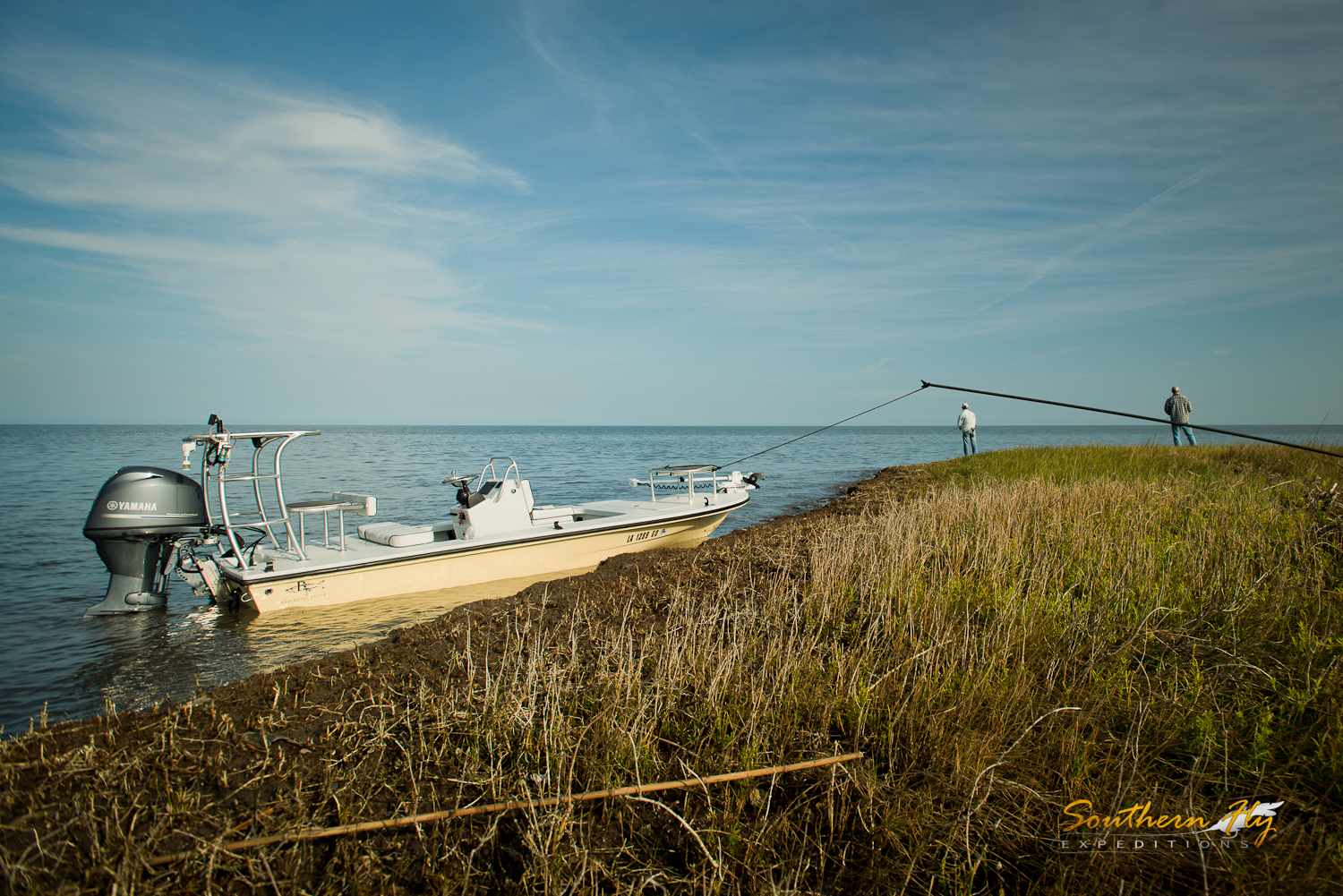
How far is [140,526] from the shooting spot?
8.32 metres

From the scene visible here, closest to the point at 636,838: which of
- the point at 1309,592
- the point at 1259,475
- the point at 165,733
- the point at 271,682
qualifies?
the point at 165,733

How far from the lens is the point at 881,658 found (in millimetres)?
3822

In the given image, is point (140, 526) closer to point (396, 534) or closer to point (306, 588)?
point (306, 588)

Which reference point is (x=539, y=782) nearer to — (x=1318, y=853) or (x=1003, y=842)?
(x=1003, y=842)

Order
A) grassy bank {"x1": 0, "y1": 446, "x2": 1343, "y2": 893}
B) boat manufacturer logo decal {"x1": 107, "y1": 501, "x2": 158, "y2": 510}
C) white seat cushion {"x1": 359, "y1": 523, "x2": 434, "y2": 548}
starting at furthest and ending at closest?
white seat cushion {"x1": 359, "y1": 523, "x2": 434, "y2": 548}
boat manufacturer logo decal {"x1": 107, "y1": 501, "x2": 158, "y2": 510}
grassy bank {"x1": 0, "y1": 446, "x2": 1343, "y2": 893}

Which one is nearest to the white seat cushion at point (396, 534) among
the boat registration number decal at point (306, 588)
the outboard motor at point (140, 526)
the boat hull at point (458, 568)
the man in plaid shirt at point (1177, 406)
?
the boat hull at point (458, 568)

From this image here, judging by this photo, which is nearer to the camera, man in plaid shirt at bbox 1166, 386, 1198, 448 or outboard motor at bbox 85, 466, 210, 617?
outboard motor at bbox 85, 466, 210, 617

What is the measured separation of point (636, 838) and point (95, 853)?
1.89 metres

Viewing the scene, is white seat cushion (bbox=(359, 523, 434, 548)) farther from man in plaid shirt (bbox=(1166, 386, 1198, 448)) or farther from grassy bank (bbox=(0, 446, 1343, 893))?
man in plaid shirt (bbox=(1166, 386, 1198, 448))

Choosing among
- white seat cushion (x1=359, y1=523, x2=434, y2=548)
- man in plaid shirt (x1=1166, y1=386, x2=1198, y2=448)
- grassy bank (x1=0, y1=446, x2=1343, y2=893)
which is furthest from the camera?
man in plaid shirt (x1=1166, y1=386, x2=1198, y2=448)

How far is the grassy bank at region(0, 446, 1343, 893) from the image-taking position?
2336mm

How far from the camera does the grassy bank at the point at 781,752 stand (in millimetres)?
2336

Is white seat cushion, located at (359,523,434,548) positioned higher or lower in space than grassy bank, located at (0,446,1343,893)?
higher

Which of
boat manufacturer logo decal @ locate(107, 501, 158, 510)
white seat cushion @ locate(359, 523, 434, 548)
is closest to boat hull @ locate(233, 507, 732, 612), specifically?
white seat cushion @ locate(359, 523, 434, 548)
